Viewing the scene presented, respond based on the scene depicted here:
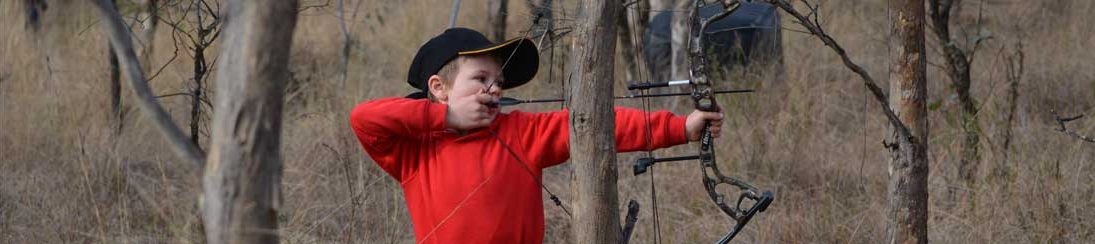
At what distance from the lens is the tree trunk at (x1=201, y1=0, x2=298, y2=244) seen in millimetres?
1390

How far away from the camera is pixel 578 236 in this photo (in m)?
2.38

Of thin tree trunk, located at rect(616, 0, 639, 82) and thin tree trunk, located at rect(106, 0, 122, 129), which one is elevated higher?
thin tree trunk, located at rect(616, 0, 639, 82)

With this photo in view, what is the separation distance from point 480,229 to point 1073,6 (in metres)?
6.48

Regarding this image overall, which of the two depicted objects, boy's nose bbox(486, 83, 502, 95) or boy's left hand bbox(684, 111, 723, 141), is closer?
boy's left hand bbox(684, 111, 723, 141)

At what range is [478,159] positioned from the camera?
2717 mm

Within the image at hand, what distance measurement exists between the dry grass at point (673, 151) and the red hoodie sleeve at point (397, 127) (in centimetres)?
43

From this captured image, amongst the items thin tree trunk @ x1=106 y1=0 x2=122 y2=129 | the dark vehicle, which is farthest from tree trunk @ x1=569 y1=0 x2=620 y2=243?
the dark vehicle

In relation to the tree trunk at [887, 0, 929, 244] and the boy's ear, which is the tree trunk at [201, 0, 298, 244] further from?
the tree trunk at [887, 0, 929, 244]

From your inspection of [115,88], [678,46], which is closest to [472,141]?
[115,88]

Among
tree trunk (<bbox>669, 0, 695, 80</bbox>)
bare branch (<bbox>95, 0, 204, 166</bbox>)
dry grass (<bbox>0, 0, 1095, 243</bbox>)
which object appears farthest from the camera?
tree trunk (<bbox>669, 0, 695, 80</bbox>)

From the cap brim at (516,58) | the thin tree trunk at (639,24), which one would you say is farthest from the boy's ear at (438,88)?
the thin tree trunk at (639,24)

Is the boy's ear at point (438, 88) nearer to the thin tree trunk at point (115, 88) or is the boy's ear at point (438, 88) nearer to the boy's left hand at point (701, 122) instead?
the boy's left hand at point (701, 122)

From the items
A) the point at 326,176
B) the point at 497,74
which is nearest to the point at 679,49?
the point at 326,176

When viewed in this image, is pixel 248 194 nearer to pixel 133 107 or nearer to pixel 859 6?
pixel 133 107
